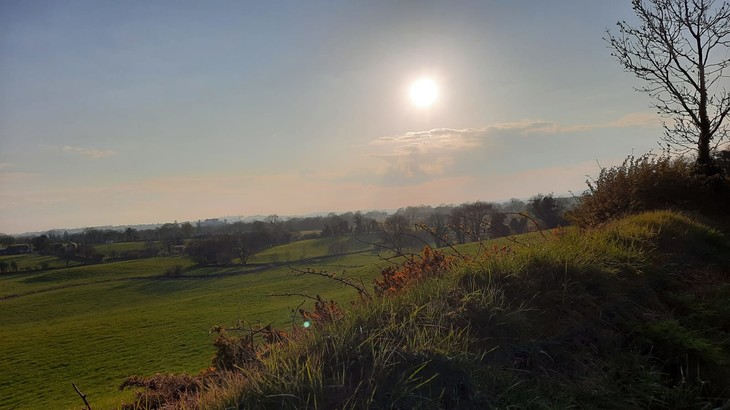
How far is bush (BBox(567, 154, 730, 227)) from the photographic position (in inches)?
406

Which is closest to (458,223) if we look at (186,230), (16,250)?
(16,250)

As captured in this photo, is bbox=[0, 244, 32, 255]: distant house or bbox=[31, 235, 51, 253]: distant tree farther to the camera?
bbox=[0, 244, 32, 255]: distant house

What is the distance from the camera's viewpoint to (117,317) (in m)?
47.3

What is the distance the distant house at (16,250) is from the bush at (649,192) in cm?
14124

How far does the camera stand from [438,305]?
3840 mm

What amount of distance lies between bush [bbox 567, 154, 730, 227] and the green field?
6261 millimetres

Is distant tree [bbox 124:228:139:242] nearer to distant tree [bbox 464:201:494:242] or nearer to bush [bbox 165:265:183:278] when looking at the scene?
bush [bbox 165:265:183:278]

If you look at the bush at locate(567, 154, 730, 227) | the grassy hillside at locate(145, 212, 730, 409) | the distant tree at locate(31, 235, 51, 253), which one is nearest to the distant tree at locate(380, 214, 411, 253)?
the grassy hillside at locate(145, 212, 730, 409)

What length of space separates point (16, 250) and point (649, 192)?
14473 centimetres

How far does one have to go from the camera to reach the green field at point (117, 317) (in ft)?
86.4

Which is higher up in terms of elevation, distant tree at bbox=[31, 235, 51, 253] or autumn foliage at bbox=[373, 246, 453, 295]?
distant tree at bbox=[31, 235, 51, 253]

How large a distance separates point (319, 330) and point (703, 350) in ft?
10.9

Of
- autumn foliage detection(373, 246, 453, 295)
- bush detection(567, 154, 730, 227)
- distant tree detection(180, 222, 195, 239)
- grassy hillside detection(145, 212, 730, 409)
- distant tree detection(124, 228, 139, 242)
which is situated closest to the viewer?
grassy hillside detection(145, 212, 730, 409)

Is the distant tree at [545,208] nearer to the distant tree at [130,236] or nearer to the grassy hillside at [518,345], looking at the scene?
the grassy hillside at [518,345]
